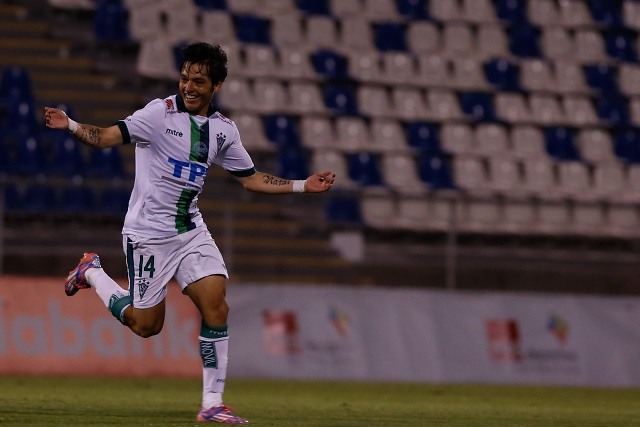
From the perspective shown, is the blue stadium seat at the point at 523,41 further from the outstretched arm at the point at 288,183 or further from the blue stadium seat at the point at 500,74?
the outstretched arm at the point at 288,183

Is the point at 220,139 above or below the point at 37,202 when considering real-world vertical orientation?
above

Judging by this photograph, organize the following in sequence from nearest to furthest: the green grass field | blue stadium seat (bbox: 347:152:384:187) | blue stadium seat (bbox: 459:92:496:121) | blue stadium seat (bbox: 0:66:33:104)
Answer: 1. the green grass field
2. blue stadium seat (bbox: 0:66:33:104)
3. blue stadium seat (bbox: 347:152:384:187)
4. blue stadium seat (bbox: 459:92:496:121)

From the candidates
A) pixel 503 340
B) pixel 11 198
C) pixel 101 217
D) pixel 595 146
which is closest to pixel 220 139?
pixel 101 217

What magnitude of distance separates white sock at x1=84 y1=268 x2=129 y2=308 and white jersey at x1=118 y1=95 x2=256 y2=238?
2.28 feet

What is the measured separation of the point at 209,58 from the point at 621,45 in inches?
768

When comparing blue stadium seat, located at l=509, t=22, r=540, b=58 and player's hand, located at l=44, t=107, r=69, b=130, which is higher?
blue stadium seat, located at l=509, t=22, r=540, b=58

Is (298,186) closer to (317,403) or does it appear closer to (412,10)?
(317,403)

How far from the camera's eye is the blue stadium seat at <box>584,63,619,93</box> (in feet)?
87.0

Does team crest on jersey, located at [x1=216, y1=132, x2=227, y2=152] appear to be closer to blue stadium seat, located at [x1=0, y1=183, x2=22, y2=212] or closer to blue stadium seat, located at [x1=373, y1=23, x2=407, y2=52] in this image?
blue stadium seat, located at [x1=0, y1=183, x2=22, y2=212]

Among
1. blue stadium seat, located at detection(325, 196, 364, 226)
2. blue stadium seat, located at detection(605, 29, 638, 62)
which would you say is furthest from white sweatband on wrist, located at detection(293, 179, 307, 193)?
blue stadium seat, located at detection(605, 29, 638, 62)

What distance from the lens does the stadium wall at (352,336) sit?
15891 mm

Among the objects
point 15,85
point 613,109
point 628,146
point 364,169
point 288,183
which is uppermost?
point 15,85

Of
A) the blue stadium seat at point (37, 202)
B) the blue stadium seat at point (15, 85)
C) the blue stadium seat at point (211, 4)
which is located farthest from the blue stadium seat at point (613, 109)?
the blue stadium seat at point (37, 202)

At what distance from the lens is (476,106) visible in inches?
989
